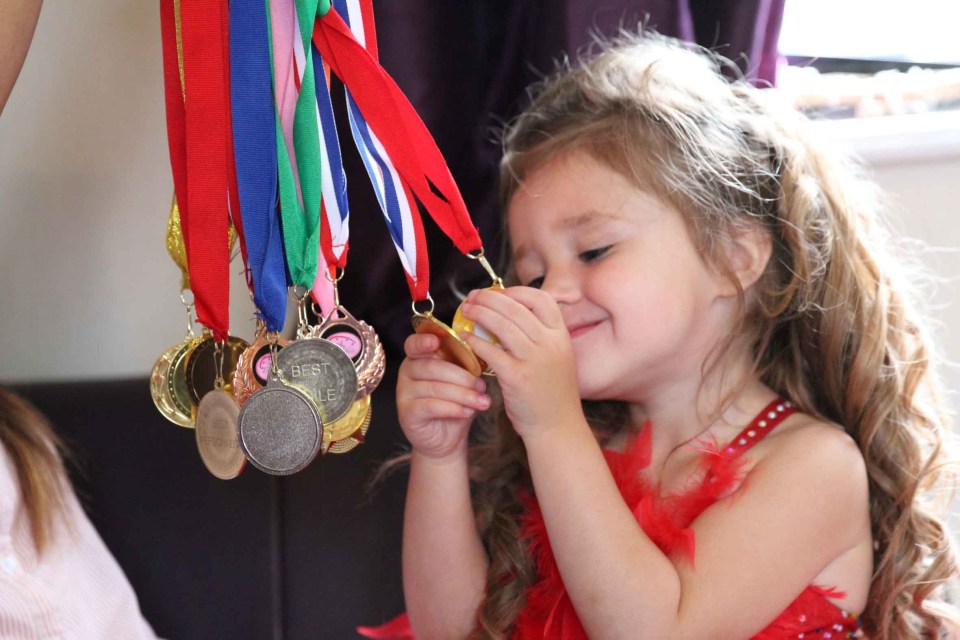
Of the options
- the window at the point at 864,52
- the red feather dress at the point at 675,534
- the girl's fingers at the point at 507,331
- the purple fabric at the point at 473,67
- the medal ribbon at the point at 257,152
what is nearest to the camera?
the medal ribbon at the point at 257,152

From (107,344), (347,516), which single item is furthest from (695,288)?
(107,344)

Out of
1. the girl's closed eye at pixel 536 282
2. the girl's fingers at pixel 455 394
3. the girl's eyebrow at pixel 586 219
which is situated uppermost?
the girl's eyebrow at pixel 586 219

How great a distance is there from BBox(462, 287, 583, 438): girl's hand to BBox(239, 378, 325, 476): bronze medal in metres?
0.17

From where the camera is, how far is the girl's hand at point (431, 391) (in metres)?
1.00

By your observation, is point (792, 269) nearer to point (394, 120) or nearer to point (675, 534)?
point (675, 534)

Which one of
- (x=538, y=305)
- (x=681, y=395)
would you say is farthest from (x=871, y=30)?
(x=538, y=305)

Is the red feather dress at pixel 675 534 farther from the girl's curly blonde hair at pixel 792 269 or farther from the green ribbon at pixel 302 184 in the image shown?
the green ribbon at pixel 302 184

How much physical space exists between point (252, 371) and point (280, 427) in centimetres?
8

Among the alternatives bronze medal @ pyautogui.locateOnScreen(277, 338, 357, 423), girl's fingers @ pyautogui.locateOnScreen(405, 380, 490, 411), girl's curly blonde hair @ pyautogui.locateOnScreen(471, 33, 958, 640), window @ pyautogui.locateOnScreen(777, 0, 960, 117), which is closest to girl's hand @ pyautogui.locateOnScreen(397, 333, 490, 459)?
girl's fingers @ pyautogui.locateOnScreen(405, 380, 490, 411)

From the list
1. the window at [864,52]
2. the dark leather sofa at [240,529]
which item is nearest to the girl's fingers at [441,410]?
the dark leather sofa at [240,529]

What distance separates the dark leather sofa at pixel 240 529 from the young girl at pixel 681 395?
→ 18cm

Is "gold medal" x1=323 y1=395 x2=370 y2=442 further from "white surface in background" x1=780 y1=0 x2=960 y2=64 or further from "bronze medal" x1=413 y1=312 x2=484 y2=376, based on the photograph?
"white surface in background" x1=780 y1=0 x2=960 y2=64

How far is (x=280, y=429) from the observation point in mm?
864

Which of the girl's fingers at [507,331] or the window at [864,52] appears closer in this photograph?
the girl's fingers at [507,331]
